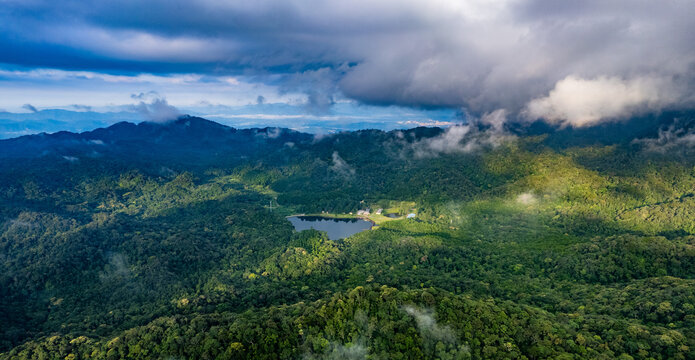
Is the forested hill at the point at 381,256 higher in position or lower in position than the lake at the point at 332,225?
higher

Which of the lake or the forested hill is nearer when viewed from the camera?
the forested hill

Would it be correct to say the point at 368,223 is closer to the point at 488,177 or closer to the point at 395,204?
the point at 395,204

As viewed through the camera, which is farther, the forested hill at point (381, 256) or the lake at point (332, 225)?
the lake at point (332, 225)

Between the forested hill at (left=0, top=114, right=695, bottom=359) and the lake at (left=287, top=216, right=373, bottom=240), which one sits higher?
the forested hill at (left=0, top=114, right=695, bottom=359)

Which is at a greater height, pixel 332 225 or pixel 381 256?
pixel 381 256

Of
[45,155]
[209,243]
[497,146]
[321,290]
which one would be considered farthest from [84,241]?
[497,146]
